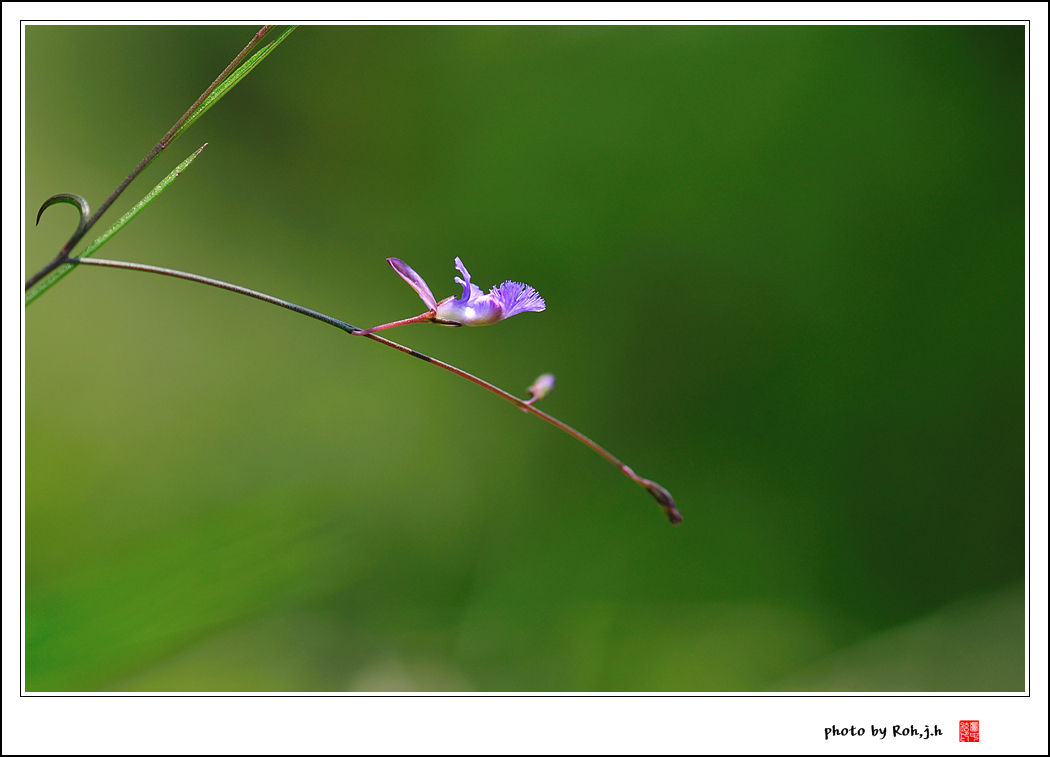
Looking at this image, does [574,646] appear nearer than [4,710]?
No

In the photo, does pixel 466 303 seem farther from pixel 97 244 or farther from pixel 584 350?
pixel 584 350

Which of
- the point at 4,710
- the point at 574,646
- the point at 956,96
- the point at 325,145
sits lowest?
the point at 4,710

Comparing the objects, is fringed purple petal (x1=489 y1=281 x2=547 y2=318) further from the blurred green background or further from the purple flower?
the blurred green background

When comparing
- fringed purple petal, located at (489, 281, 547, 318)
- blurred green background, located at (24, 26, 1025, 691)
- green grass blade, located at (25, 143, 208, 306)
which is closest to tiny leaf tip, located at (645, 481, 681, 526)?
fringed purple petal, located at (489, 281, 547, 318)

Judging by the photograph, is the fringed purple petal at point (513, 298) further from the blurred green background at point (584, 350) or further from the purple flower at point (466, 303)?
the blurred green background at point (584, 350)

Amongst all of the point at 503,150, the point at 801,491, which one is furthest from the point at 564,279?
the point at 801,491

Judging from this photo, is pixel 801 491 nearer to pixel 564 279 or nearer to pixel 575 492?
pixel 575 492

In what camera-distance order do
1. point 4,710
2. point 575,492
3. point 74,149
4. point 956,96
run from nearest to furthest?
point 4,710 → point 74,149 → point 956,96 → point 575,492

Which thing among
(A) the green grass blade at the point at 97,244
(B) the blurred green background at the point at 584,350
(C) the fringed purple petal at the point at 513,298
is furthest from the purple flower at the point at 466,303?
(B) the blurred green background at the point at 584,350
